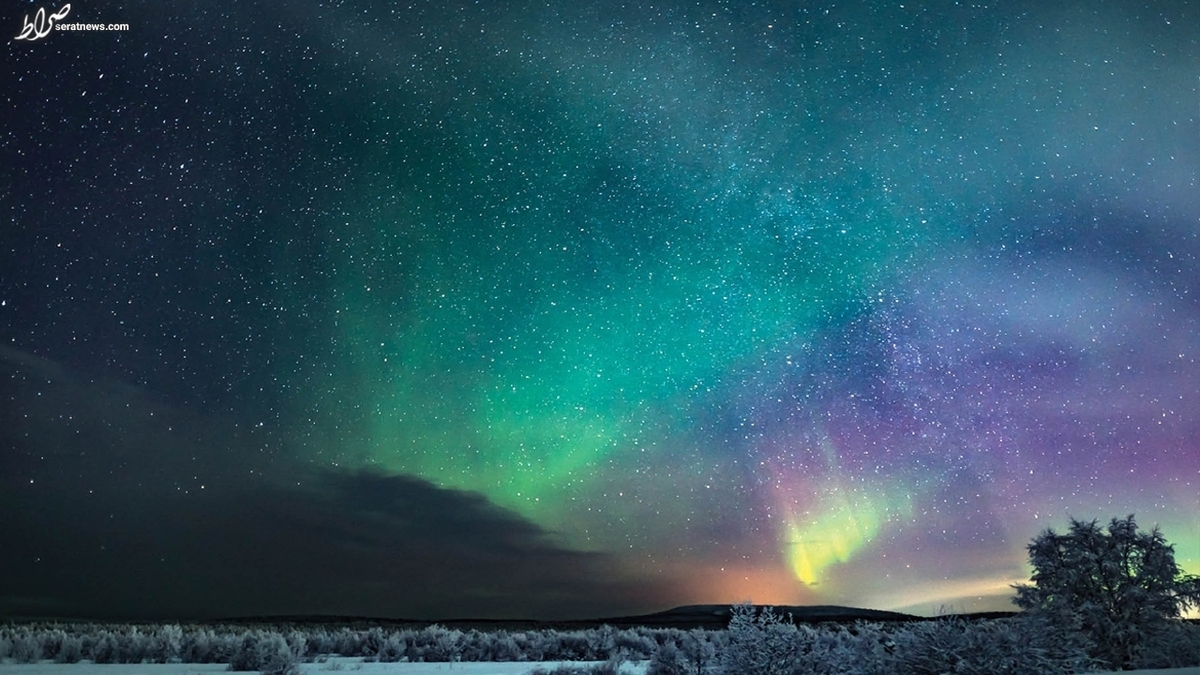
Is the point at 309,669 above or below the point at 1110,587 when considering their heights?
below

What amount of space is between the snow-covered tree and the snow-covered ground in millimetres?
10043

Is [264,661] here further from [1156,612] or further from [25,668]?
[1156,612]

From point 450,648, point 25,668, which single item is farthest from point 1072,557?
point 25,668

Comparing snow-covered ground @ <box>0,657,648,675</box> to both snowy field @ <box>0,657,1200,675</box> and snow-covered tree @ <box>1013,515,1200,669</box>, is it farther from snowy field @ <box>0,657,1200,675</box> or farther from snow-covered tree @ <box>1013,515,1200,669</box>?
snow-covered tree @ <box>1013,515,1200,669</box>

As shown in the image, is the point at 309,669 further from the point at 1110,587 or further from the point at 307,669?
the point at 1110,587

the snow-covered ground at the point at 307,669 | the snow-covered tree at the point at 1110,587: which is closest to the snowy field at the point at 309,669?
the snow-covered ground at the point at 307,669

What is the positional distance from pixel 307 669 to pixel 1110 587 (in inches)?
745

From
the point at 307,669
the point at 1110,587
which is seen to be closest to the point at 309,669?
the point at 307,669

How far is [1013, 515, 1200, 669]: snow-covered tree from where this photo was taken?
16594mm

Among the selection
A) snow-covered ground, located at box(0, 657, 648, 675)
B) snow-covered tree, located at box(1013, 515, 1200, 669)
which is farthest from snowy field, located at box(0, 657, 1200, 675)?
snow-covered tree, located at box(1013, 515, 1200, 669)

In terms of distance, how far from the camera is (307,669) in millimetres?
17516

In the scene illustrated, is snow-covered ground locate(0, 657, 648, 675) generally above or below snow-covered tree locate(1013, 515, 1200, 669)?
below

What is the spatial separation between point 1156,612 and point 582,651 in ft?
53.7

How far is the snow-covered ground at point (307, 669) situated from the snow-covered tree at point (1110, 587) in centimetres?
1004
